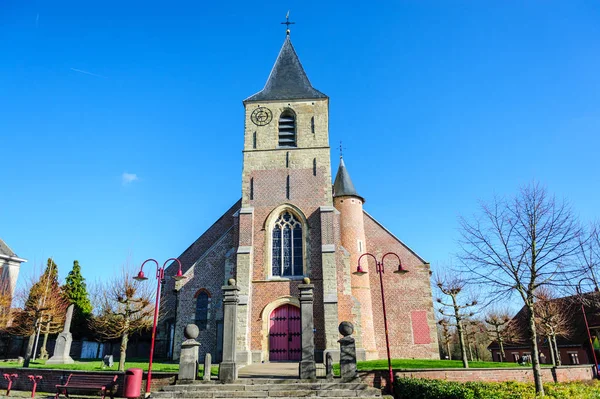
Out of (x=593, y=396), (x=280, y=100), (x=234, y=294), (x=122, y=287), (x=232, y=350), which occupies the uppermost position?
(x=280, y=100)

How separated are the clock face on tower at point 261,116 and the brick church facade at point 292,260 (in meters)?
0.06

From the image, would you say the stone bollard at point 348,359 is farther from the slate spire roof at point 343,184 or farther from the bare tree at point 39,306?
the bare tree at point 39,306

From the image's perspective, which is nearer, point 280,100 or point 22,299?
point 280,100

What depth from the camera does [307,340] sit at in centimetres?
1173

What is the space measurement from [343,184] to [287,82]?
24.8 ft

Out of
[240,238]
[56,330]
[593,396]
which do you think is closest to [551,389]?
[593,396]

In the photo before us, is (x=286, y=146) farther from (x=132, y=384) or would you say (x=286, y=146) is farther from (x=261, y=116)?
(x=132, y=384)

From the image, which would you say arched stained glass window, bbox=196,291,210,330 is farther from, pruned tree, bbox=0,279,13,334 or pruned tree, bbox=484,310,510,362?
pruned tree, bbox=484,310,510,362

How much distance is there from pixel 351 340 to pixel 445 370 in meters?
3.51

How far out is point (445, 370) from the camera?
40.8 ft

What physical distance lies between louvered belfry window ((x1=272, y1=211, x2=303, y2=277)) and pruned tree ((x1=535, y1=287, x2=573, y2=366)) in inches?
472

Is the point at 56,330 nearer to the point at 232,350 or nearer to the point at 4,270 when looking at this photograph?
the point at 4,270

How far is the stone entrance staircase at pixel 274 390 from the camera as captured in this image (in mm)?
10625

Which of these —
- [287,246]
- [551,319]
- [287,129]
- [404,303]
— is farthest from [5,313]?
[551,319]
